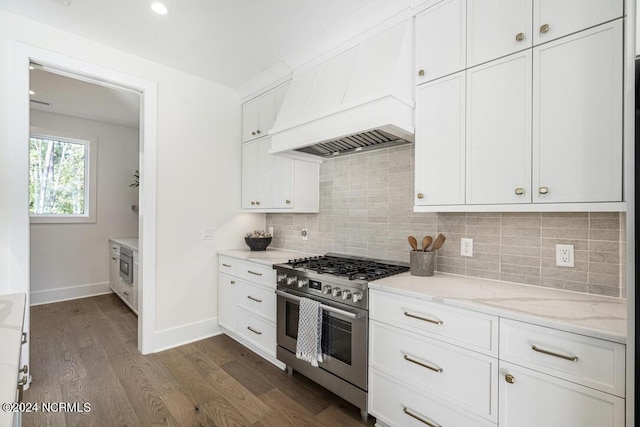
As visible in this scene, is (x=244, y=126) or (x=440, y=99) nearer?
(x=440, y=99)

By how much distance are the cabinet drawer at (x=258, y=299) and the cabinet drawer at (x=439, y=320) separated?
1.05 m

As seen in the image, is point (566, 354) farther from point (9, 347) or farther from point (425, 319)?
point (9, 347)

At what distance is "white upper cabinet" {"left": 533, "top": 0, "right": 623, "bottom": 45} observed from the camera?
1353 mm

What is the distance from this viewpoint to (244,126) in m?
3.51

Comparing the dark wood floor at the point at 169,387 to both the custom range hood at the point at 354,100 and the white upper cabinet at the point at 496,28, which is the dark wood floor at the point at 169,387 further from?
the white upper cabinet at the point at 496,28

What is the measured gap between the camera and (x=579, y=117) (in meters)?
1.42

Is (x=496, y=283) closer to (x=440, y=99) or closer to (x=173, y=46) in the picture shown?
(x=440, y=99)

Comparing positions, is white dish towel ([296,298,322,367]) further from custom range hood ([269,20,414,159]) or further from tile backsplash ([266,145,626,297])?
custom range hood ([269,20,414,159])

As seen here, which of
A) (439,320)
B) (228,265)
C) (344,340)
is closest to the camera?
(439,320)

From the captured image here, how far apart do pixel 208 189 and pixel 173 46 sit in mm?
1331


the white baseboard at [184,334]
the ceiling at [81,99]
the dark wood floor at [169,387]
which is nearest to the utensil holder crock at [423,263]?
the dark wood floor at [169,387]

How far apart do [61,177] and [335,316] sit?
15.6ft

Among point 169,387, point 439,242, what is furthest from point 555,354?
point 169,387

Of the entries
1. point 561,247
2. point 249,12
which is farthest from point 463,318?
point 249,12
